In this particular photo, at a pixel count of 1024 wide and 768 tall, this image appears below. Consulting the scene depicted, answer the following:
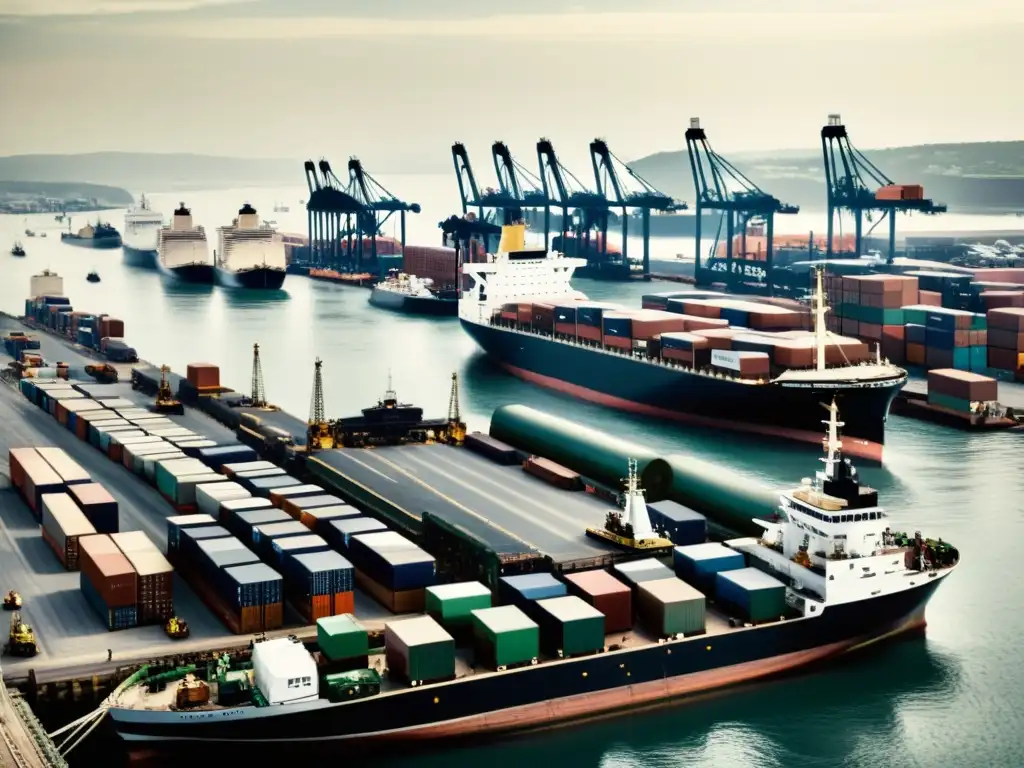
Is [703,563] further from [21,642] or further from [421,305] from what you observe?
[421,305]

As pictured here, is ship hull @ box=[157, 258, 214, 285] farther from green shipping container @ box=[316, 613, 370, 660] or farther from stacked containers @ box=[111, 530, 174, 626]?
green shipping container @ box=[316, 613, 370, 660]

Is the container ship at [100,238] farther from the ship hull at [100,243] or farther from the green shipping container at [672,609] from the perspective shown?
the green shipping container at [672,609]

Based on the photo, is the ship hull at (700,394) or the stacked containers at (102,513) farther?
the ship hull at (700,394)

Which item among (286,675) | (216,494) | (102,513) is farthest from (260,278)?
(286,675)

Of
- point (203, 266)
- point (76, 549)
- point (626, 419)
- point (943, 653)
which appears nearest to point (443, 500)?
point (76, 549)

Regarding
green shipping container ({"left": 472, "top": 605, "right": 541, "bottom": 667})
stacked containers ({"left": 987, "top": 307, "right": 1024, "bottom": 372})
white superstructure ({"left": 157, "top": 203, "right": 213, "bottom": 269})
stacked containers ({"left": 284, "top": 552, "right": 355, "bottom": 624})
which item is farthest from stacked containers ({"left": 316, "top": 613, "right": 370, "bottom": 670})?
white superstructure ({"left": 157, "top": 203, "right": 213, "bottom": 269})

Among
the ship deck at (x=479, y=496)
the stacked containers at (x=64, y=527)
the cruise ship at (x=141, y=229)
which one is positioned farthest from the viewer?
the cruise ship at (x=141, y=229)

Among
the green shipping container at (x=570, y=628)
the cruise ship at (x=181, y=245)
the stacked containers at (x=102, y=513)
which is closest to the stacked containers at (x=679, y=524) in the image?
the green shipping container at (x=570, y=628)

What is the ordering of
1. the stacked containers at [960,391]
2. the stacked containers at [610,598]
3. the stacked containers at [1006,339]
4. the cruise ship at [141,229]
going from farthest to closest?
the cruise ship at [141,229] → the stacked containers at [1006,339] → the stacked containers at [960,391] → the stacked containers at [610,598]
